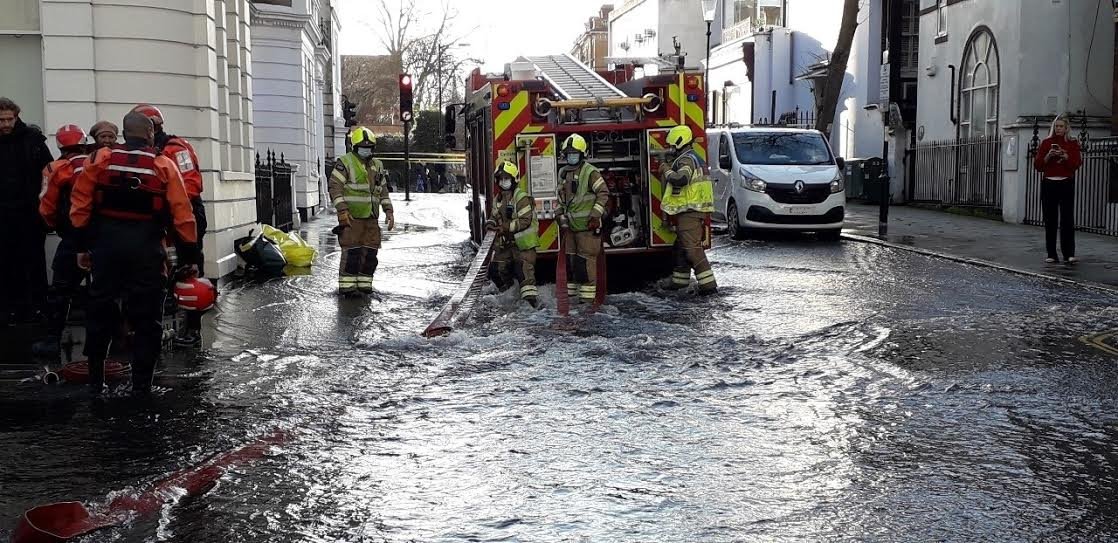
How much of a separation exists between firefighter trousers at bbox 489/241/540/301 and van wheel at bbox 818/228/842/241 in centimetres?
872

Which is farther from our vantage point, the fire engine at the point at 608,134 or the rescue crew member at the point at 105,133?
the fire engine at the point at 608,134

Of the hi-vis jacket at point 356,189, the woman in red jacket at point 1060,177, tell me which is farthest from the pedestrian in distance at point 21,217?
the woman in red jacket at point 1060,177

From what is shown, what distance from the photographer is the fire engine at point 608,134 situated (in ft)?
39.2

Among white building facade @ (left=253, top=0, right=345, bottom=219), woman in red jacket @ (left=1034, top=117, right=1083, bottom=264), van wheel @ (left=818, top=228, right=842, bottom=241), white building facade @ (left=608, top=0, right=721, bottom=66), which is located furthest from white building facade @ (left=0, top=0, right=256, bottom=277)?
white building facade @ (left=608, top=0, right=721, bottom=66)

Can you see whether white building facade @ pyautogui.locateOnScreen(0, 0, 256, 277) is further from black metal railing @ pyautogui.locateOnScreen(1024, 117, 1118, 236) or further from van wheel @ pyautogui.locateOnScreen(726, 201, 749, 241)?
black metal railing @ pyautogui.locateOnScreen(1024, 117, 1118, 236)

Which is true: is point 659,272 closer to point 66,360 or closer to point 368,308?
point 368,308

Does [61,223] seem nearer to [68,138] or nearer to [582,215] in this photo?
[68,138]

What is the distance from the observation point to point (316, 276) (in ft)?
46.3

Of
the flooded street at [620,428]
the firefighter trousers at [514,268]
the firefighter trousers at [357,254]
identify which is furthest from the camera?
the firefighter trousers at [357,254]

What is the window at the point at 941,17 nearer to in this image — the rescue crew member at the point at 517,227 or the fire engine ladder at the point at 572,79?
the fire engine ladder at the point at 572,79

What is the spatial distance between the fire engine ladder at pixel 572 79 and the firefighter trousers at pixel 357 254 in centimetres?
251

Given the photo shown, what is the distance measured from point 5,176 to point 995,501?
8.08 meters

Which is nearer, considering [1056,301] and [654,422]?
[654,422]

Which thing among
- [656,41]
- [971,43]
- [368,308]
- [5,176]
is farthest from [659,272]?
[656,41]
